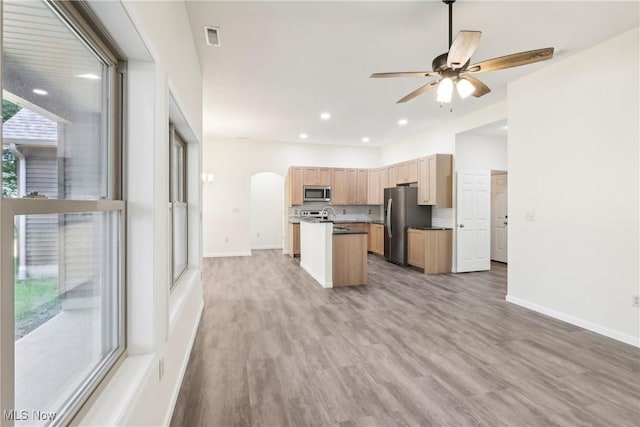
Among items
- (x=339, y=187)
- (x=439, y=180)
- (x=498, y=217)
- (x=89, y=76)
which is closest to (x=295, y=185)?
(x=339, y=187)

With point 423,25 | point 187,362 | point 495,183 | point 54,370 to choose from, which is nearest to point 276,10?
point 423,25

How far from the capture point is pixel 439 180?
Answer: 5836mm

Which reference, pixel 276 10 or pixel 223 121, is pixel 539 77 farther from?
pixel 223 121

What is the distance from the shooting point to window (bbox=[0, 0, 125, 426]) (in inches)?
31.0

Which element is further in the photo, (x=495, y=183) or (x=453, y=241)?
(x=495, y=183)

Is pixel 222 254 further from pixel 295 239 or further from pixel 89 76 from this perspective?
pixel 89 76

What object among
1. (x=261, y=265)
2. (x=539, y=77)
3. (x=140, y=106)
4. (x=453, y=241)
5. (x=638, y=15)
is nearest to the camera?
(x=140, y=106)

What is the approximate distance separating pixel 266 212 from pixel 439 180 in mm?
5225

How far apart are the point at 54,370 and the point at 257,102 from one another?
4499mm

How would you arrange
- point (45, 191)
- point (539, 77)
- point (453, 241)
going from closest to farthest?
point (45, 191) → point (539, 77) → point (453, 241)

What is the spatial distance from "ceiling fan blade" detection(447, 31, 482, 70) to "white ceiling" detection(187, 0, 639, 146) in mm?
520

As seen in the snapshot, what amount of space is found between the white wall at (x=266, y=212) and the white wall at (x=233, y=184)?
3.88 ft

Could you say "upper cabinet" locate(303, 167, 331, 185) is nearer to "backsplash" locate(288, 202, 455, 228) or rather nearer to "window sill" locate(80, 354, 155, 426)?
"backsplash" locate(288, 202, 455, 228)

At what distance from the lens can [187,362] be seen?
245cm
